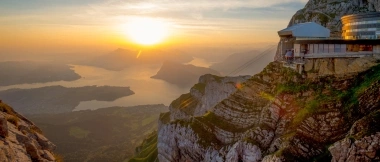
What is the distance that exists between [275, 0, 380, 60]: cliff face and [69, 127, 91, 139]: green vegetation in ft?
372

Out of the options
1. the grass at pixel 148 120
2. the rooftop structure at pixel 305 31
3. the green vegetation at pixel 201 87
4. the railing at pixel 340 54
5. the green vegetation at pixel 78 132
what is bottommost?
the grass at pixel 148 120

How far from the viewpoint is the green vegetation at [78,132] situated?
141300 mm

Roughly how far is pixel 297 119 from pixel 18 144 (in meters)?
20.1

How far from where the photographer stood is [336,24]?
51.7 meters

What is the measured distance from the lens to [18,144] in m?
14.2

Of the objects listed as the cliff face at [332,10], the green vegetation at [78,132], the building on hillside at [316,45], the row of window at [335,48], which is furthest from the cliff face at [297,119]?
the green vegetation at [78,132]

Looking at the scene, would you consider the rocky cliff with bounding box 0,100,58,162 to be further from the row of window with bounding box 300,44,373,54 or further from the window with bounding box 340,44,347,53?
the window with bounding box 340,44,347,53

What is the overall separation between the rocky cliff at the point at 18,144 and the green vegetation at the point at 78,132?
13042cm

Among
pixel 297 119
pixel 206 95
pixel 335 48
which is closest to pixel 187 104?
pixel 206 95

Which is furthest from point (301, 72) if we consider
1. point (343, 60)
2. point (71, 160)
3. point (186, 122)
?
point (71, 160)

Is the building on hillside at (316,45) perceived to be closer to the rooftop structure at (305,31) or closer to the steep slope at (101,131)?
the rooftop structure at (305,31)

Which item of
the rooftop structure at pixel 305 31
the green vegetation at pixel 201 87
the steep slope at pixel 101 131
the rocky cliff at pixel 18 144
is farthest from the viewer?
the steep slope at pixel 101 131

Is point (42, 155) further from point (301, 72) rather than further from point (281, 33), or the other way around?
point (281, 33)

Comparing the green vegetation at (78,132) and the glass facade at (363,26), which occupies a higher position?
the glass facade at (363,26)
